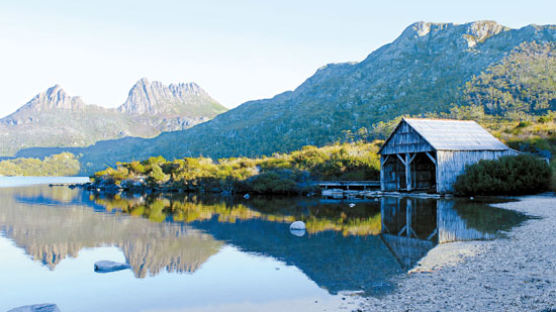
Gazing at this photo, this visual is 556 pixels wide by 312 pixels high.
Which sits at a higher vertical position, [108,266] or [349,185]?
[349,185]

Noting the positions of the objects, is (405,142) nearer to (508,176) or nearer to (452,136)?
(452,136)

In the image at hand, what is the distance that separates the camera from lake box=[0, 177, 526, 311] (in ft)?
29.4

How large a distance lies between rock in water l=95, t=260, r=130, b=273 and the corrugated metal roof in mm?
23889

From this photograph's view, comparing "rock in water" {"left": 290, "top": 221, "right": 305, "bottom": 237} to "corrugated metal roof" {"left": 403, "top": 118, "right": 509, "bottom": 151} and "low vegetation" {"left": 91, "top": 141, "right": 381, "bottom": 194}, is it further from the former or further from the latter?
"low vegetation" {"left": 91, "top": 141, "right": 381, "bottom": 194}

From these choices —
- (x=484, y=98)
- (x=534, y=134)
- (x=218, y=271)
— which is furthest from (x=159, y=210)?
(x=484, y=98)

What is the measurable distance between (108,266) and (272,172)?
3095cm

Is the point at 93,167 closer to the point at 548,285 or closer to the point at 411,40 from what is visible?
the point at 411,40

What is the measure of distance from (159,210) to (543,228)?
70.2ft

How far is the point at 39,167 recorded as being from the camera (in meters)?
186

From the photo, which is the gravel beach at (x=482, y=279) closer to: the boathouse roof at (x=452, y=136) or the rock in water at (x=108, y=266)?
the rock in water at (x=108, y=266)

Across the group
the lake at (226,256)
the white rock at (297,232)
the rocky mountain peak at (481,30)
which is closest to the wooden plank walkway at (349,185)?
the lake at (226,256)

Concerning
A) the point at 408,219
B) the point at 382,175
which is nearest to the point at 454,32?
the point at 382,175

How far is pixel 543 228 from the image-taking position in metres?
14.2

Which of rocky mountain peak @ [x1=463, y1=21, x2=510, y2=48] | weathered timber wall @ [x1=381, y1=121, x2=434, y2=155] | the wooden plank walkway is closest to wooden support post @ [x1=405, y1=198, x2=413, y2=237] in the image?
weathered timber wall @ [x1=381, y1=121, x2=434, y2=155]
